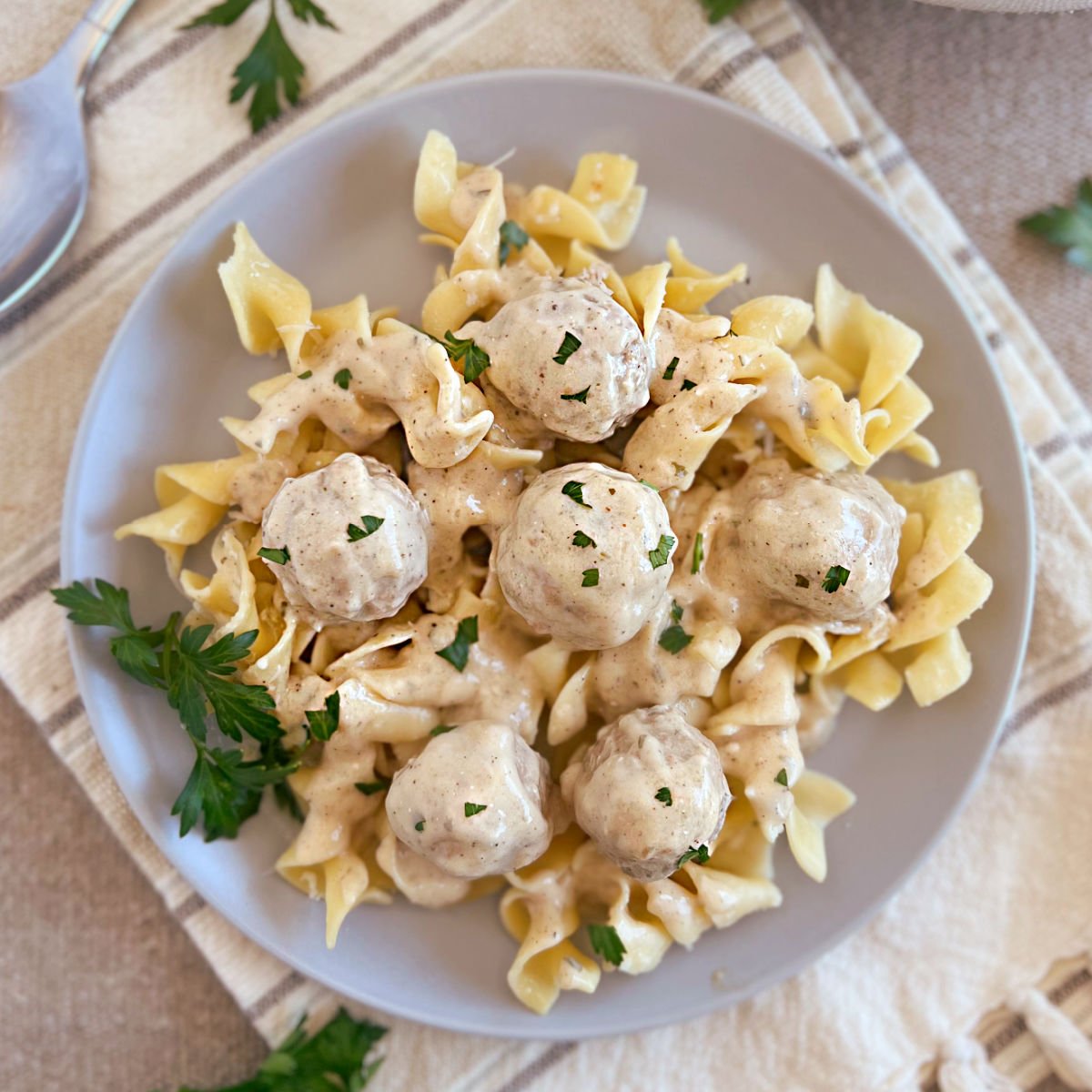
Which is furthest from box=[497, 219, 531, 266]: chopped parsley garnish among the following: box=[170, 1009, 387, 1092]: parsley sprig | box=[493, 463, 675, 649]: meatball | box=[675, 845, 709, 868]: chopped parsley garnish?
box=[170, 1009, 387, 1092]: parsley sprig

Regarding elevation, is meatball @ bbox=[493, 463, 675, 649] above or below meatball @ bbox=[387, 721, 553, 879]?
above

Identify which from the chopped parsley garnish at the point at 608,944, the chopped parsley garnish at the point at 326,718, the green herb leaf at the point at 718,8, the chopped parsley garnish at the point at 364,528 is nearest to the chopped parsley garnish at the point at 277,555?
the chopped parsley garnish at the point at 364,528

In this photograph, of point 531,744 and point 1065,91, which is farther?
point 1065,91

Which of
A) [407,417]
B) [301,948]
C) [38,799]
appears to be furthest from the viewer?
[38,799]

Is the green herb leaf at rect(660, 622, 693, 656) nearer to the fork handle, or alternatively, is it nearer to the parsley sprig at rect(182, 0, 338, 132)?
the parsley sprig at rect(182, 0, 338, 132)

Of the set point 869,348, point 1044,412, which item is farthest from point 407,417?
point 1044,412

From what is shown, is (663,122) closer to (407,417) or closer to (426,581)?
(407,417)
